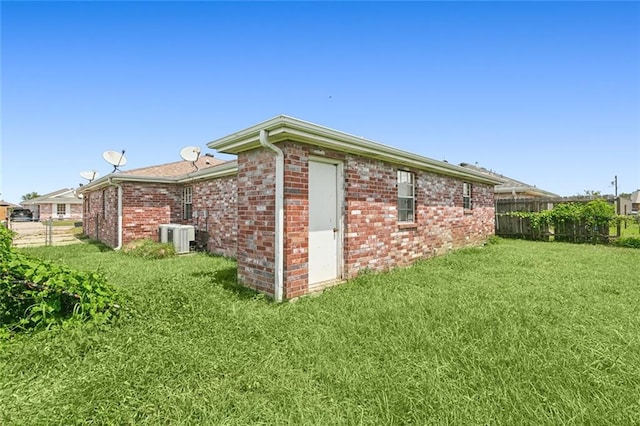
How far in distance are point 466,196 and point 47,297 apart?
36.2 ft

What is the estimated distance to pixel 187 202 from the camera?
1102cm

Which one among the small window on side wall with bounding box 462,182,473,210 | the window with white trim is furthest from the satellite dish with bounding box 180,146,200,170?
the small window on side wall with bounding box 462,182,473,210

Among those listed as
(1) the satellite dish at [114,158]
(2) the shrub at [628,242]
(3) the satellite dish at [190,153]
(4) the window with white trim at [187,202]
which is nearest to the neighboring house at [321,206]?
(4) the window with white trim at [187,202]

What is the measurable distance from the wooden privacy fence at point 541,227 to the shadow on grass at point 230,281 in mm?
12286

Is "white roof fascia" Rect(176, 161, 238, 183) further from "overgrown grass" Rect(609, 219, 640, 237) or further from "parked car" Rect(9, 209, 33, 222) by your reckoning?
"parked car" Rect(9, 209, 33, 222)

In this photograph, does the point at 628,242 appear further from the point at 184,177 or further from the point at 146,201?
the point at 146,201

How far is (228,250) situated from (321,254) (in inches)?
178

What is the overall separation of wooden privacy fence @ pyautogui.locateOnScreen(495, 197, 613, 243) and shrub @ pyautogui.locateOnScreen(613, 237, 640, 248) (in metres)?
0.33

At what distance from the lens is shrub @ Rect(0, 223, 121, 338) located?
3.25 meters

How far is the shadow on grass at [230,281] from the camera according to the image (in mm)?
4688

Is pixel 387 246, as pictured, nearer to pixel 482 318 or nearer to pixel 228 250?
pixel 482 318

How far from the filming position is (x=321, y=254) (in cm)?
516

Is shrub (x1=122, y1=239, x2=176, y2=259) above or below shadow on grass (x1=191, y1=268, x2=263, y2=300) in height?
above

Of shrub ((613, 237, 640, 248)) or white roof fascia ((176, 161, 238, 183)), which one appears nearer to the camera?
white roof fascia ((176, 161, 238, 183))
